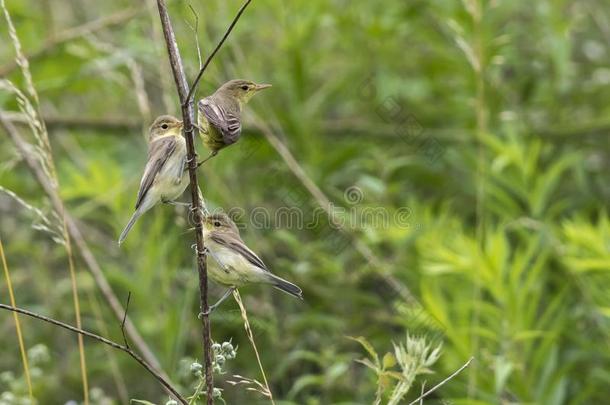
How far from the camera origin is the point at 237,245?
240 cm

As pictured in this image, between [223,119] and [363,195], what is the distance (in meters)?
3.05

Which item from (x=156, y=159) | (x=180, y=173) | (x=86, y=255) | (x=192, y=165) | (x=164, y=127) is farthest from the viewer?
(x=86, y=255)

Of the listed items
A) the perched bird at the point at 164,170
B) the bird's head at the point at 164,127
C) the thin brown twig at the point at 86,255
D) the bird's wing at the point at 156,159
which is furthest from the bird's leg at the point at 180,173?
the thin brown twig at the point at 86,255

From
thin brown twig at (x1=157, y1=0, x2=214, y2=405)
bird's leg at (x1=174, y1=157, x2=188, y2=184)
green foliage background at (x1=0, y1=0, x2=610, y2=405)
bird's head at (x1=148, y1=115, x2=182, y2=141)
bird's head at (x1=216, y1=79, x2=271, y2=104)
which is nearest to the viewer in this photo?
thin brown twig at (x1=157, y1=0, x2=214, y2=405)

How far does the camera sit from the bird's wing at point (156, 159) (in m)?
2.45

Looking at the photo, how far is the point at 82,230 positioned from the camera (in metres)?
5.29

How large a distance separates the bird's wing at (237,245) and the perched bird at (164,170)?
166 millimetres

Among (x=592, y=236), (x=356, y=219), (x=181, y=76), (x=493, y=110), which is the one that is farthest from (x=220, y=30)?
(x=181, y=76)

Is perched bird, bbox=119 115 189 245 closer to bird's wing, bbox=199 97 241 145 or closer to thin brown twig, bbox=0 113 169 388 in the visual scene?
bird's wing, bbox=199 97 241 145

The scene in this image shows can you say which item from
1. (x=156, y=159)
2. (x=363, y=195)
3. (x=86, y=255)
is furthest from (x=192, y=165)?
(x=363, y=195)

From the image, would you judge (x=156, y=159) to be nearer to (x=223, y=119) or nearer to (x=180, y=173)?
(x=180, y=173)

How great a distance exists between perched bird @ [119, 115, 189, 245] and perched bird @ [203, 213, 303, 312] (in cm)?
14

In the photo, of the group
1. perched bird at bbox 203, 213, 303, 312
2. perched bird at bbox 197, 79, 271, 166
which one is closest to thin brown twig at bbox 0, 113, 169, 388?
perched bird at bbox 203, 213, 303, 312

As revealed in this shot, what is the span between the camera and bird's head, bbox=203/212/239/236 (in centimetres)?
248
